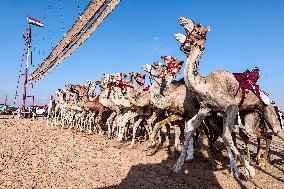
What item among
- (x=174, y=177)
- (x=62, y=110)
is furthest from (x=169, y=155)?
(x=62, y=110)

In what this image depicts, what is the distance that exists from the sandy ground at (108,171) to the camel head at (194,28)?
135 inches

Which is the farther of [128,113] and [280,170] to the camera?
[128,113]

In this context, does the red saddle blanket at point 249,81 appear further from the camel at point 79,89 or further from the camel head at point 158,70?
the camel at point 79,89

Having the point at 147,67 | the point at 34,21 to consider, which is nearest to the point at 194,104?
the point at 147,67

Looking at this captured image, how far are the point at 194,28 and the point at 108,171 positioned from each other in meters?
4.04

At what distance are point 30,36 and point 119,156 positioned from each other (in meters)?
29.6

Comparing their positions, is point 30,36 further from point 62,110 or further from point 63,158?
point 63,158

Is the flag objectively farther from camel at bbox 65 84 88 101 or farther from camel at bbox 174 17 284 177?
camel at bbox 174 17 284 177

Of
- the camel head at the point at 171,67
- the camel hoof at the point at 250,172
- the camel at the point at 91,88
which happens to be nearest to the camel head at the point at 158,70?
the camel head at the point at 171,67

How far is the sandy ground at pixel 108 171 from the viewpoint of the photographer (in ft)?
23.3

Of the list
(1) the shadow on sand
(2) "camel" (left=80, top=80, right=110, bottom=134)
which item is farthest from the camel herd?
(2) "camel" (left=80, top=80, right=110, bottom=134)

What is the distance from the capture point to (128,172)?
817 cm

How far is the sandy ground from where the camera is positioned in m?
7.11

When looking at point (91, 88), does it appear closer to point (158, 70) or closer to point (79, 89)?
point (79, 89)
